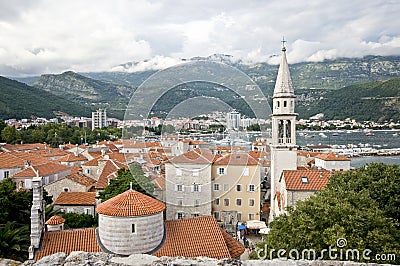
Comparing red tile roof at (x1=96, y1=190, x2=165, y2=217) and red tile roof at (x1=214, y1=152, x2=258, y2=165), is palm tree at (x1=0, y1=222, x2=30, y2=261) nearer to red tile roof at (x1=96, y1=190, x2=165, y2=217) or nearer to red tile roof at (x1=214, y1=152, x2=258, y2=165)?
red tile roof at (x1=96, y1=190, x2=165, y2=217)

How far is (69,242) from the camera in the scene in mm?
13156

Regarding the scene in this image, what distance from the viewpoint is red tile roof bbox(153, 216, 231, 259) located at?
1286 cm

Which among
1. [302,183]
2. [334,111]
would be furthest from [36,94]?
[302,183]

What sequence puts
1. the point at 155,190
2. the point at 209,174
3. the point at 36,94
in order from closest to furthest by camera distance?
the point at 209,174 → the point at 155,190 → the point at 36,94

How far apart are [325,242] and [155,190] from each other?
5.78 meters

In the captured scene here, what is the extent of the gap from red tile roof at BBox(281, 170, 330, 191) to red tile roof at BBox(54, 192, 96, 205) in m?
14.3

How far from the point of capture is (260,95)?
10883mm

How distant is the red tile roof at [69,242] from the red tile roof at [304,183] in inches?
529

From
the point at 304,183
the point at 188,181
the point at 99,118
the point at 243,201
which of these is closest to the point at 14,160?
the point at 243,201

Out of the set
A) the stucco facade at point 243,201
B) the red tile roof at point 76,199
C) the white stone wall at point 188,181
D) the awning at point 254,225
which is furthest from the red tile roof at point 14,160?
the white stone wall at point 188,181

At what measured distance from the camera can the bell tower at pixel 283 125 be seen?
24531 millimetres

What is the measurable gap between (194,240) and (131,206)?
2812mm

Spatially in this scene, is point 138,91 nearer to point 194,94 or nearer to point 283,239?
point 194,94

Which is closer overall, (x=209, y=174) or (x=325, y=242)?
(x=325, y=242)
